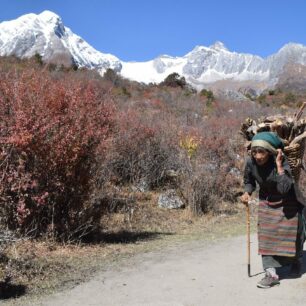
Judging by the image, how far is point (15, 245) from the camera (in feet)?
23.8

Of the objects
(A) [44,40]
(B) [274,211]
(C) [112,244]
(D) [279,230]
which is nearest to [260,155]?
(B) [274,211]

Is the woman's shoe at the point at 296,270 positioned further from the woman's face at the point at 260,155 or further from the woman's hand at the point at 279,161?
the woman's face at the point at 260,155

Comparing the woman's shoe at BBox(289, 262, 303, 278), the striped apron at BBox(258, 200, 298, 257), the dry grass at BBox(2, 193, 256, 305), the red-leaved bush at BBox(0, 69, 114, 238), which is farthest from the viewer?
the red-leaved bush at BBox(0, 69, 114, 238)

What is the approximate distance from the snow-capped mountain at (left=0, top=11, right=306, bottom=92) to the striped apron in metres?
32.8

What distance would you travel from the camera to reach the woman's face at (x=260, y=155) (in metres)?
5.96

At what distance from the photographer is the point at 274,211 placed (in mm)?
6285

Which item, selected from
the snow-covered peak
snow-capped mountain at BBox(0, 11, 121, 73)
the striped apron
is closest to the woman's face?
the striped apron

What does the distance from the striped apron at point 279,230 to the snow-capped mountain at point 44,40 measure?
1789 inches

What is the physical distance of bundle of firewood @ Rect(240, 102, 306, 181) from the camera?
6676mm

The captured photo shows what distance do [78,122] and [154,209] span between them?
5.25 meters

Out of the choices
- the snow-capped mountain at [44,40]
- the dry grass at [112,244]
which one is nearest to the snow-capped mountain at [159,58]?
the snow-capped mountain at [44,40]

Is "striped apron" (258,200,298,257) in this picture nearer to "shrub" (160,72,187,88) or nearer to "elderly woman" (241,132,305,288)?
"elderly woman" (241,132,305,288)

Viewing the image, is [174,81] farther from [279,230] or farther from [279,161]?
[279,161]

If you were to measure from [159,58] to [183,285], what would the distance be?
18322 centimetres
